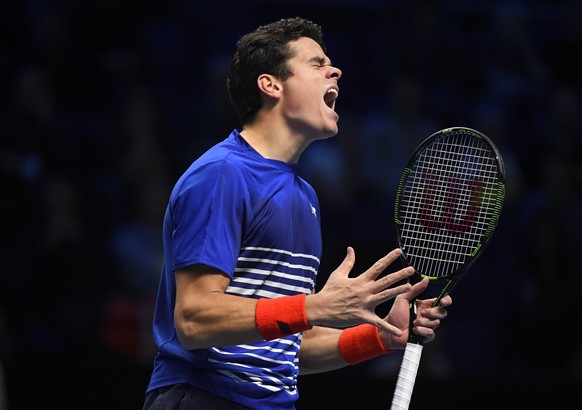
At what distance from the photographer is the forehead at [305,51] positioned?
3637mm

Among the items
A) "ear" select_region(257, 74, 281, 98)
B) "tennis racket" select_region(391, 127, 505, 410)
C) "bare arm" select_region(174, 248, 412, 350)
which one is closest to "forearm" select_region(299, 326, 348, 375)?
"tennis racket" select_region(391, 127, 505, 410)

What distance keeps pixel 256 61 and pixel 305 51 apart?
0.18 meters

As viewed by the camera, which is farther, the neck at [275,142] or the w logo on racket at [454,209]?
the w logo on racket at [454,209]

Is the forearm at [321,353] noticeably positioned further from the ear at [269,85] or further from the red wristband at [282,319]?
the ear at [269,85]

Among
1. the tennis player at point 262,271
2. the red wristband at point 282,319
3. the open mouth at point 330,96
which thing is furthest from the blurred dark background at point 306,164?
the red wristband at point 282,319

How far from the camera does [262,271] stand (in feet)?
10.9

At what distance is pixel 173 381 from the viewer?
332 centimetres

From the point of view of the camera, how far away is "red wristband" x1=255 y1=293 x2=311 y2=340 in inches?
120

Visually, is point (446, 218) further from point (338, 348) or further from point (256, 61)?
point (256, 61)

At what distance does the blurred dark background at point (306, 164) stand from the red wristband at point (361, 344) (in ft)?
6.65

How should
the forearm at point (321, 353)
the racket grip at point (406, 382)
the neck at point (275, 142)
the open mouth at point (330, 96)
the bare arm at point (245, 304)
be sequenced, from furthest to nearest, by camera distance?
the forearm at point (321, 353)
the open mouth at point (330, 96)
the neck at point (275, 142)
the racket grip at point (406, 382)
the bare arm at point (245, 304)

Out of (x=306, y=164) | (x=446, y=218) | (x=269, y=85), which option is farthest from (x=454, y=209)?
(x=306, y=164)

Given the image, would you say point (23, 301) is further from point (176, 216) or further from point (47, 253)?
point (176, 216)

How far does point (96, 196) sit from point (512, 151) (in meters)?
3.08
